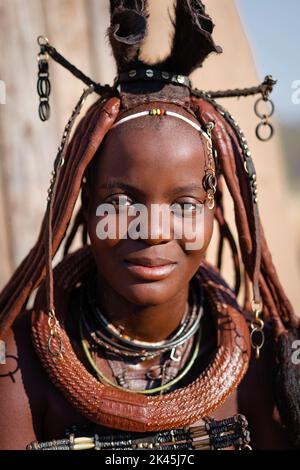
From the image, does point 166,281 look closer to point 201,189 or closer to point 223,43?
point 201,189

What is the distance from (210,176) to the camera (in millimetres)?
1688

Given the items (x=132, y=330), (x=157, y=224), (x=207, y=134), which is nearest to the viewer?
(x=157, y=224)

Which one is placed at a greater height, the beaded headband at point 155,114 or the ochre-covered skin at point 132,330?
the beaded headband at point 155,114

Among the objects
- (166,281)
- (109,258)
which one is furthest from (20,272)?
(166,281)

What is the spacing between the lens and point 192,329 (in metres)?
1.88

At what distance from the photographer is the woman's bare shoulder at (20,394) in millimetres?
1728

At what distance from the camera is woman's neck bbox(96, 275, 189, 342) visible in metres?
1.80

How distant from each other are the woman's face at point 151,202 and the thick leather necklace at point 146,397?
0.22 meters

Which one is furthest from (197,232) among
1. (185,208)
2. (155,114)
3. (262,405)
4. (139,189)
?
(262,405)

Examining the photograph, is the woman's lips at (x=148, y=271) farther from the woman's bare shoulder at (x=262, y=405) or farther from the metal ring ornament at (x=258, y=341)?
the woman's bare shoulder at (x=262, y=405)

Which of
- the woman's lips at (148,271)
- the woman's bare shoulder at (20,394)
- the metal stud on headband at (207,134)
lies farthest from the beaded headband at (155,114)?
the woman's bare shoulder at (20,394)

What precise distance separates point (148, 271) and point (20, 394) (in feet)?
1.57

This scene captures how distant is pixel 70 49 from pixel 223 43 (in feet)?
2.23

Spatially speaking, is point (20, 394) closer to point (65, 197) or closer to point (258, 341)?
point (65, 197)
